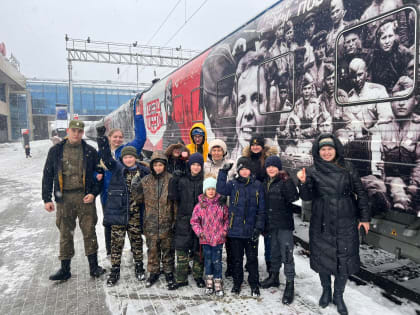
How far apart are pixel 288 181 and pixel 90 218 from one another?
7.67ft

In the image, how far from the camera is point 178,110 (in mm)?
7352

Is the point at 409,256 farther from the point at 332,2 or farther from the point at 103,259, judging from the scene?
the point at 103,259

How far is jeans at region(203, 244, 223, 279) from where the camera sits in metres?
3.05

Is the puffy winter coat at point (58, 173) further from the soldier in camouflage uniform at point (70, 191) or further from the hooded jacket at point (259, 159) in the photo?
the hooded jacket at point (259, 159)

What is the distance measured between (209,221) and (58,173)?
183 cm

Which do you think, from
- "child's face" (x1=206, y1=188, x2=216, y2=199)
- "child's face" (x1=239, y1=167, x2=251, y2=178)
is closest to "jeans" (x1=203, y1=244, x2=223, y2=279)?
"child's face" (x1=206, y1=188, x2=216, y2=199)

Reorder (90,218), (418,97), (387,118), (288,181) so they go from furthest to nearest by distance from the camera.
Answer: (90,218)
(288,181)
(387,118)
(418,97)

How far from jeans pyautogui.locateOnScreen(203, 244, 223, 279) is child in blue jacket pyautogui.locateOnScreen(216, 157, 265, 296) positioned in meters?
0.15

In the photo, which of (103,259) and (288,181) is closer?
(288,181)

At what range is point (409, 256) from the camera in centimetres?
248

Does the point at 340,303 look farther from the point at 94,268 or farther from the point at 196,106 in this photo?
the point at 196,106

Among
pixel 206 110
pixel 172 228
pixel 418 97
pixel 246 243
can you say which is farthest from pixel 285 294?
pixel 206 110

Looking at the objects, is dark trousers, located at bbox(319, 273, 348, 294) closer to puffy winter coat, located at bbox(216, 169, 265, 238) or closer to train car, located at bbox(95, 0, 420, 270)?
train car, located at bbox(95, 0, 420, 270)

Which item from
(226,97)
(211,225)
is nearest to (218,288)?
(211,225)
